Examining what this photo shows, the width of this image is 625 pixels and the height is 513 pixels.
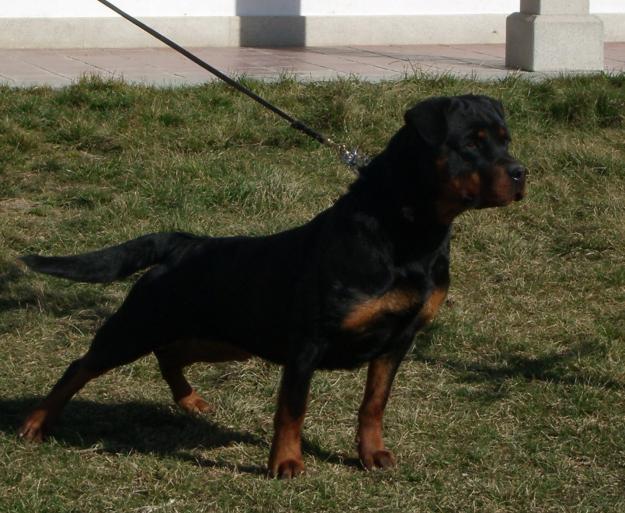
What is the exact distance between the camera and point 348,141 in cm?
867

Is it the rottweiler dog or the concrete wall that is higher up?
the concrete wall

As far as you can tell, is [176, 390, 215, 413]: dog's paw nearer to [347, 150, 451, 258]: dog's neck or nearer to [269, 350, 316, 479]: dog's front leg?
[269, 350, 316, 479]: dog's front leg

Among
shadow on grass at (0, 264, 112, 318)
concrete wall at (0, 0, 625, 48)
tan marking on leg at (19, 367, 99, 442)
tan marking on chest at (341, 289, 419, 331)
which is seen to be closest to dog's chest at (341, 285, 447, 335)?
tan marking on chest at (341, 289, 419, 331)

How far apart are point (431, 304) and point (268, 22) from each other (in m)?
9.40

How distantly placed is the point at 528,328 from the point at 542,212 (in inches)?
69.2

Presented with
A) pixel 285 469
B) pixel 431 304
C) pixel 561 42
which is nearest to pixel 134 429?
pixel 285 469

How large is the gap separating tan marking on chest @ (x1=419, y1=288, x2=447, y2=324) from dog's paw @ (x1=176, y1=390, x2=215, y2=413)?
1263 millimetres

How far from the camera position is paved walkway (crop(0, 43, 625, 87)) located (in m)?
10.3

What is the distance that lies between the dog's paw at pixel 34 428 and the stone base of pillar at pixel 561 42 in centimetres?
718

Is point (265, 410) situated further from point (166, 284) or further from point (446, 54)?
point (446, 54)

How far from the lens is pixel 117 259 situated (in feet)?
15.7

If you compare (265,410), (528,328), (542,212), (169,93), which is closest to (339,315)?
(265,410)

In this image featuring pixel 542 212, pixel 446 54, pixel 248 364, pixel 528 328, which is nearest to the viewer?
pixel 248 364

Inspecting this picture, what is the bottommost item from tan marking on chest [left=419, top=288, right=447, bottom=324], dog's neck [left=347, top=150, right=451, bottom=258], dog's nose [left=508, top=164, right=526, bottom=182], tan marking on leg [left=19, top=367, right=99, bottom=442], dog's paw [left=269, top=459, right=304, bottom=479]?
dog's paw [left=269, top=459, right=304, bottom=479]
